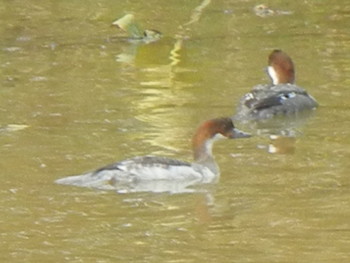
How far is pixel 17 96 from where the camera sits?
49.2 ft

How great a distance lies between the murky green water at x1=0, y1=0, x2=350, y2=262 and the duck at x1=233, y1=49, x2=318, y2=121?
224 mm

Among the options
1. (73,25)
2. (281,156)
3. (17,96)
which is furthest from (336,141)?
(73,25)

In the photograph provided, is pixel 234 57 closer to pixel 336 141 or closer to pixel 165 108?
pixel 165 108

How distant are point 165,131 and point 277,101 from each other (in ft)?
5.98

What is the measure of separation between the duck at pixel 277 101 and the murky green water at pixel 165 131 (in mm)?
224

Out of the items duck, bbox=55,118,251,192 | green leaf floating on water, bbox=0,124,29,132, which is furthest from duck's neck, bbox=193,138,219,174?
green leaf floating on water, bbox=0,124,29,132

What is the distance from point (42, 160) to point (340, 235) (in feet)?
10.8

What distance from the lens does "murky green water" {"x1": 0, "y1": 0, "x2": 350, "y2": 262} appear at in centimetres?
978

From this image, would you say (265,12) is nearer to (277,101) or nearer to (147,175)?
(277,101)

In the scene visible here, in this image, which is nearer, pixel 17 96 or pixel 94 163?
pixel 94 163

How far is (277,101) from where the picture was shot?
48.3 feet

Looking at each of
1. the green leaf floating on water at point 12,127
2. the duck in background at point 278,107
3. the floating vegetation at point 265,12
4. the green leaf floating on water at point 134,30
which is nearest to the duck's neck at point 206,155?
the duck in background at point 278,107

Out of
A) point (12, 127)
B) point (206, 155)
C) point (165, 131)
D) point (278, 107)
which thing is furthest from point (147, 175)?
point (278, 107)

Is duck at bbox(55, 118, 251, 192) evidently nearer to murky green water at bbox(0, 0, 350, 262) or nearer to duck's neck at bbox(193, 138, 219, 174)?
duck's neck at bbox(193, 138, 219, 174)
